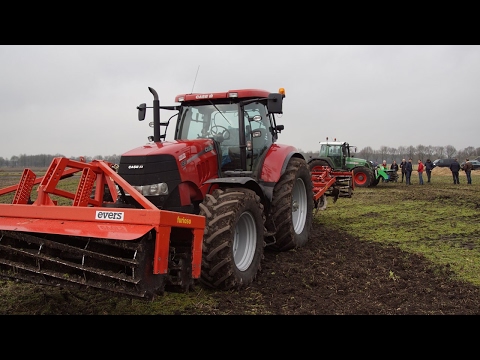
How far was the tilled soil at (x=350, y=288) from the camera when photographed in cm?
428

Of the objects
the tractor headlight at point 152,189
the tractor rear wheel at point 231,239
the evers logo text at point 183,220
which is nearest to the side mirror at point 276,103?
the tractor rear wheel at point 231,239

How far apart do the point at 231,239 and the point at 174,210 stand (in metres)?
0.94

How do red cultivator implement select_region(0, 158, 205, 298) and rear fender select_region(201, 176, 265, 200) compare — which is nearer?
red cultivator implement select_region(0, 158, 205, 298)

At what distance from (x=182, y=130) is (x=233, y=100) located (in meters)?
0.90

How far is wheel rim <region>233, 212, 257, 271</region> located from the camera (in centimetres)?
503

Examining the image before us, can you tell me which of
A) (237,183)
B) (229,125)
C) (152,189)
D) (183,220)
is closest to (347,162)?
(229,125)

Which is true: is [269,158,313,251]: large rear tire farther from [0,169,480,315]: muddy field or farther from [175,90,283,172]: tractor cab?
[175,90,283,172]: tractor cab

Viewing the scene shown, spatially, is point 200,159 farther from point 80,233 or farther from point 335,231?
point 335,231

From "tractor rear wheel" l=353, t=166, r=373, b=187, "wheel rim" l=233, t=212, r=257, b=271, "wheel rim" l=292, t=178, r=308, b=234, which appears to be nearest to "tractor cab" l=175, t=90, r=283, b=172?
"wheel rim" l=292, t=178, r=308, b=234

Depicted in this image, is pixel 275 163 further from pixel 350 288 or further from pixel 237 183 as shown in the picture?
pixel 350 288

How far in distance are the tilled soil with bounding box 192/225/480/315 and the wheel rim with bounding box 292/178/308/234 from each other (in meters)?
0.70

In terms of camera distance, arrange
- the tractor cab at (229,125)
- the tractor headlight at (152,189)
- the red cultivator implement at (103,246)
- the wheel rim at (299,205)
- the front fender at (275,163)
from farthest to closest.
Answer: the wheel rim at (299,205)
the front fender at (275,163)
the tractor cab at (229,125)
the tractor headlight at (152,189)
the red cultivator implement at (103,246)

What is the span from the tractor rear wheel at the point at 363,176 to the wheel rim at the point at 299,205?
14.6m

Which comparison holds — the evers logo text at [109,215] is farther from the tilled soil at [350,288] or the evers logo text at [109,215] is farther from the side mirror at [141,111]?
the side mirror at [141,111]
